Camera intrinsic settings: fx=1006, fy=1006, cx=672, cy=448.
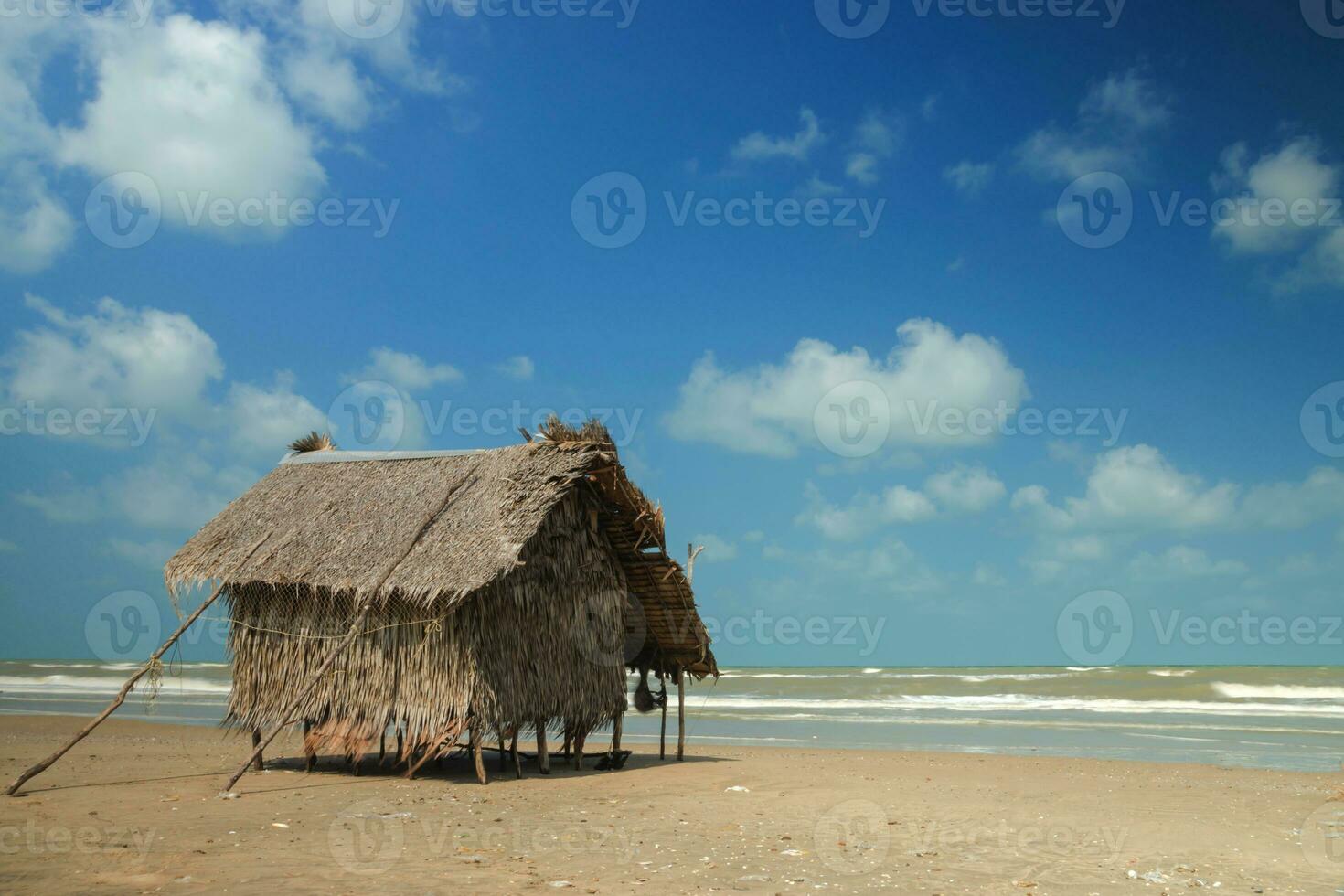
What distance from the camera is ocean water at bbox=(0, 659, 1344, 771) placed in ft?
65.2

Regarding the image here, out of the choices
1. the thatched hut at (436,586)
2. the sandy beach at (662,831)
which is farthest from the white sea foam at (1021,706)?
the thatched hut at (436,586)

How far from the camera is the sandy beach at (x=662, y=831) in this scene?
7.17 m

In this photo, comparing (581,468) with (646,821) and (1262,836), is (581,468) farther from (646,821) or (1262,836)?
(1262,836)

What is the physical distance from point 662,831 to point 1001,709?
23.6 meters

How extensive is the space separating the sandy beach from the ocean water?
8.55 ft

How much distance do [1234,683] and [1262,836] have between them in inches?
1238

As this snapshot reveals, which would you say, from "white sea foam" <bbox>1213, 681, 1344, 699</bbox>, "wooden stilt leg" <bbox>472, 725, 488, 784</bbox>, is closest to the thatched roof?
"wooden stilt leg" <bbox>472, 725, 488, 784</bbox>

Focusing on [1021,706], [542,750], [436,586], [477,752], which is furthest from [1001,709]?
[436,586]

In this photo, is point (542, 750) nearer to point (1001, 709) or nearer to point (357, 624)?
point (357, 624)

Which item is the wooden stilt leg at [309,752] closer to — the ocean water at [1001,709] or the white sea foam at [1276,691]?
the ocean water at [1001,709]

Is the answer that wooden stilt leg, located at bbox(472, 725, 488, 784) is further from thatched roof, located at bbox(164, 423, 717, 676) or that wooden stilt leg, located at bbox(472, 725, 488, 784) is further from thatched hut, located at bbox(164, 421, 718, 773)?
thatched roof, located at bbox(164, 423, 717, 676)

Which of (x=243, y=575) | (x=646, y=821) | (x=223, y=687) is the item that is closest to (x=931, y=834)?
(x=646, y=821)

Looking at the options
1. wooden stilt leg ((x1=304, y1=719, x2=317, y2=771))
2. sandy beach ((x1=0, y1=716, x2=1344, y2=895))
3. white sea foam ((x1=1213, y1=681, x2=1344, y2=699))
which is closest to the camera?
sandy beach ((x1=0, y1=716, x2=1344, y2=895))

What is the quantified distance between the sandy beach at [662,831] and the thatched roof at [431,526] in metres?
2.31
